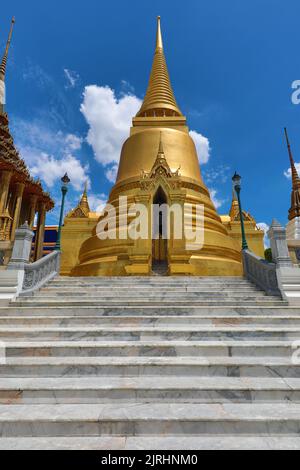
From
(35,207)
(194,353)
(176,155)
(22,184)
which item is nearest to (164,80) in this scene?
(176,155)

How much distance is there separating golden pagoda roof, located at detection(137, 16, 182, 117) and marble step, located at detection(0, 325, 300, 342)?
64.2ft

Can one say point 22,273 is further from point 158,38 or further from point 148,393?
point 158,38

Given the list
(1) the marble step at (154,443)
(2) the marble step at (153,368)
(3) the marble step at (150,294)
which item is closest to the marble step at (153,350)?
(2) the marble step at (153,368)

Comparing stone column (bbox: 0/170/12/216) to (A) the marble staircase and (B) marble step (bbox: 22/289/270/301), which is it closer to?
(B) marble step (bbox: 22/289/270/301)

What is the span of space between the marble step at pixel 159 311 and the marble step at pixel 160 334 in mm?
899

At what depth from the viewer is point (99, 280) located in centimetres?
912

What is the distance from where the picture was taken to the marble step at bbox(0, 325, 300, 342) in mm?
4996

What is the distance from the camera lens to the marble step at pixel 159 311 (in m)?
6.06

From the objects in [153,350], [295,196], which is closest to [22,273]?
[153,350]

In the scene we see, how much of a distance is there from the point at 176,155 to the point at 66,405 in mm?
15932

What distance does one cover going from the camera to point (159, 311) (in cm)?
611

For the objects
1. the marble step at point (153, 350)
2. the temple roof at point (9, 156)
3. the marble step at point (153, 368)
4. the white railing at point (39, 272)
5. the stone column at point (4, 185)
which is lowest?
the marble step at point (153, 368)

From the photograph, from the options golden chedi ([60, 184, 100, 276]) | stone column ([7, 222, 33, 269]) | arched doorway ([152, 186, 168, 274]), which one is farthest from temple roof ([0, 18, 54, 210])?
stone column ([7, 222, 33, 269])

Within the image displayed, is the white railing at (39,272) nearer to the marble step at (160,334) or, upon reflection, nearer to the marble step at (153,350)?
the marble step at (160,334)
